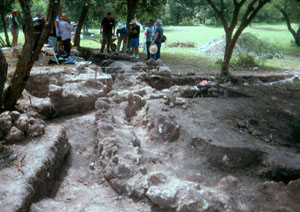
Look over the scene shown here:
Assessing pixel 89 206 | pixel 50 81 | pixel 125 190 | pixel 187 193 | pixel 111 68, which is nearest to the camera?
pixel 187 193

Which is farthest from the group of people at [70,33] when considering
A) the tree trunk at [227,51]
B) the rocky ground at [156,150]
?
the rocky ground at [156,150]

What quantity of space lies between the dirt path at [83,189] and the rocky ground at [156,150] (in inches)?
0.6

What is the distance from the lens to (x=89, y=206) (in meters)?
4.26

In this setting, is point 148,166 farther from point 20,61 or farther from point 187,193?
point 20,61

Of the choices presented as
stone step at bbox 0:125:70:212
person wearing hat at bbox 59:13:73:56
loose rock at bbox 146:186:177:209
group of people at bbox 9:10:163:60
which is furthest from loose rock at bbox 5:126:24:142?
person wearing hat at bbox 59:13:73:56

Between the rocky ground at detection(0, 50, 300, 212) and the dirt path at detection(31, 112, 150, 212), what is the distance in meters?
0.01

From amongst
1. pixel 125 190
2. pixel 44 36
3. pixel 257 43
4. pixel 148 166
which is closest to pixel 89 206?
pixel 125 190

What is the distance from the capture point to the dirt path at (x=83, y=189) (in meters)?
4.21

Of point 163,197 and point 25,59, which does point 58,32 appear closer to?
point 25,59

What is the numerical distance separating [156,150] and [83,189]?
1648 mm

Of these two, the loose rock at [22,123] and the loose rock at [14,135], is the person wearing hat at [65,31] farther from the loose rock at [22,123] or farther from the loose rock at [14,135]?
the loose rock at [14,135]

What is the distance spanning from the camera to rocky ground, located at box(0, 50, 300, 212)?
411 centimetres

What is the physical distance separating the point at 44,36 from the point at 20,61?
0.65 metres

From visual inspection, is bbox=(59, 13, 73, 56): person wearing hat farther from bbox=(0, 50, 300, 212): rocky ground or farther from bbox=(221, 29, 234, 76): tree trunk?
bbox=(221, 29, 234, 76): tree trunk
